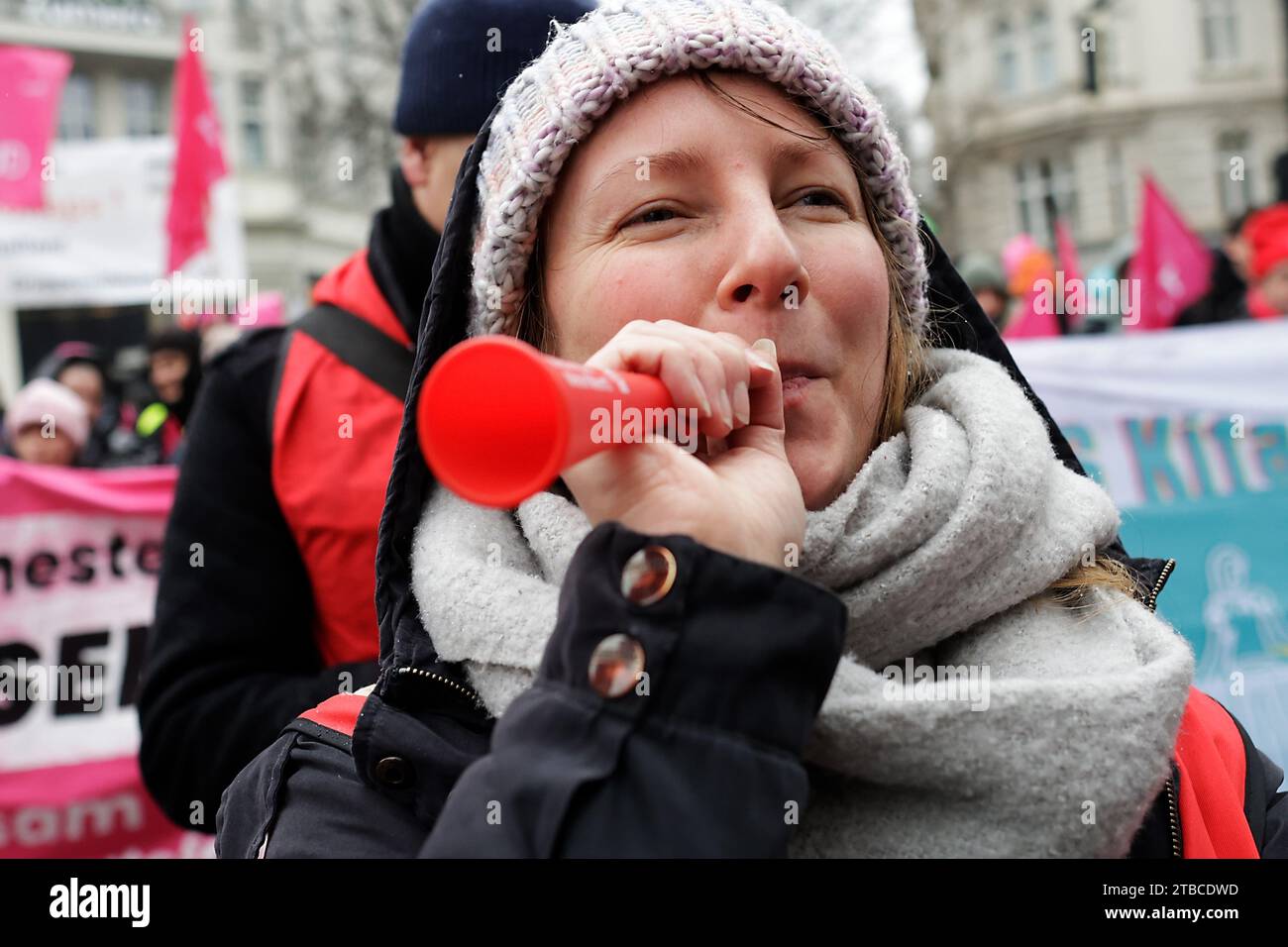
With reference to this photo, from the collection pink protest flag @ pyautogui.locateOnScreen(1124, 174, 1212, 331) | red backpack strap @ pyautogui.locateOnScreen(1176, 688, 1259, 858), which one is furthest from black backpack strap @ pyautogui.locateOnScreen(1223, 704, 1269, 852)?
pink protest flag @ pyautogui.locateOnScreen(1124, 174, 1212, 331)

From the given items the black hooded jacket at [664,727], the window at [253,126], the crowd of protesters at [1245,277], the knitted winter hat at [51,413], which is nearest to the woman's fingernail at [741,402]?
the black hooded jacket at [664,727]

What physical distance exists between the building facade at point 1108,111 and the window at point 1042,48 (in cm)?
2

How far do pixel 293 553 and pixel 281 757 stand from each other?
0.94 m

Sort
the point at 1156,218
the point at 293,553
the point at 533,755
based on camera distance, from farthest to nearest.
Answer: the point at 1156,218 < the point at 293,553 < the point at 533,755

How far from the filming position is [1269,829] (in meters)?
1.40

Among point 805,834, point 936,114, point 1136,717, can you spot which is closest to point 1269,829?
point 1136,717

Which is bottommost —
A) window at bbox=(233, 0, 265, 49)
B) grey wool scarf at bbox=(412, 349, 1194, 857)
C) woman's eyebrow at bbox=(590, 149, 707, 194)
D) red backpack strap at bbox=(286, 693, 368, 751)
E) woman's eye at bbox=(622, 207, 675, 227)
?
red backpack strap at bbox=(286, 693, 368, 751)

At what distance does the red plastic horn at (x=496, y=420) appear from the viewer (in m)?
0.83

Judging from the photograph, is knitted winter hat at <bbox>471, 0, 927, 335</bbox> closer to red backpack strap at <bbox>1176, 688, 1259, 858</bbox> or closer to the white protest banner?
red backpack strap at <bbox>1176, 688, 1259, 858</bbox>

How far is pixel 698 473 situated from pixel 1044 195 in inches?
1285

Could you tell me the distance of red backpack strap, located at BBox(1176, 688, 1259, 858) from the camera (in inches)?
49.7

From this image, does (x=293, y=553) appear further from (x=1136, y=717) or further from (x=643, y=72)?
(x=1136, y=717)

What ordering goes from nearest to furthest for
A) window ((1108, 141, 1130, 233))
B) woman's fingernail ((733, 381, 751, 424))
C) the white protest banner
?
woman's fingernail ((733, 381, 751, 424)), the white protest banner, window ((1108, 141, 1130, 233))

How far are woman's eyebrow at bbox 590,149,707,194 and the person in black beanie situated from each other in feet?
3.24
